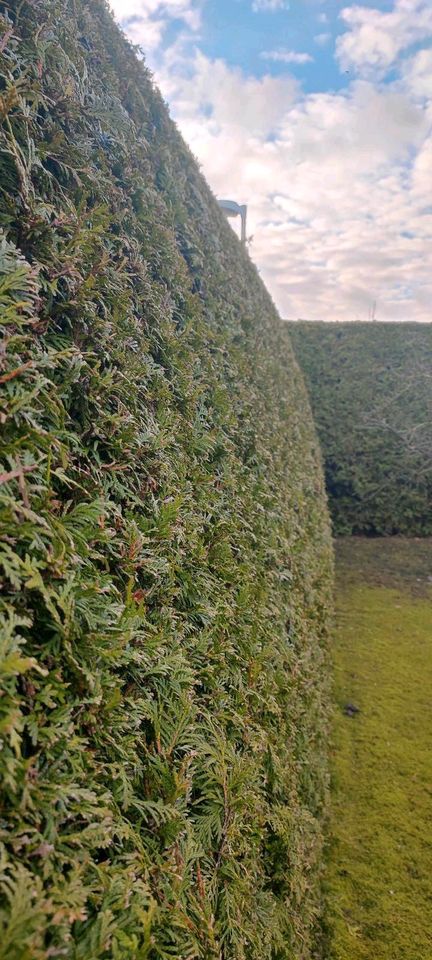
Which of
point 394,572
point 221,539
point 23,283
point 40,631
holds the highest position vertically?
point 23,283

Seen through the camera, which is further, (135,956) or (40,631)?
(40,631)

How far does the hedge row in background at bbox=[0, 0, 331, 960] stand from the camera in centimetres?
70

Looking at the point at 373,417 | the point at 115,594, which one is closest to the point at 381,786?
the point at 115,594

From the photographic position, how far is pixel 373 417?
13133 mm

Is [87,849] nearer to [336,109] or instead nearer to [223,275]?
[223,275]

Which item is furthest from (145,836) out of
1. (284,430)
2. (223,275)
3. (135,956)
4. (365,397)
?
(365,397)

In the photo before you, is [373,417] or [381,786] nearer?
[381,786]

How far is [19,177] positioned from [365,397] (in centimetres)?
1343

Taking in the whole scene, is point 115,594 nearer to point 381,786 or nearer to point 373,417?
point 381,786

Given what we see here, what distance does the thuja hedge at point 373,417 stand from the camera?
11.7m

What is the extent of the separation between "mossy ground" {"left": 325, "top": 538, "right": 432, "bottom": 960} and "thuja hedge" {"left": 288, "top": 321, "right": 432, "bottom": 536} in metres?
4.21

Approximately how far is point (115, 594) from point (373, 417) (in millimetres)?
13035

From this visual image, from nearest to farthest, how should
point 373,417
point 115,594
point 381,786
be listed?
point 115,594 < point 381,786 < point 373,417

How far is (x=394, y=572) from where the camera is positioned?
932 cm
